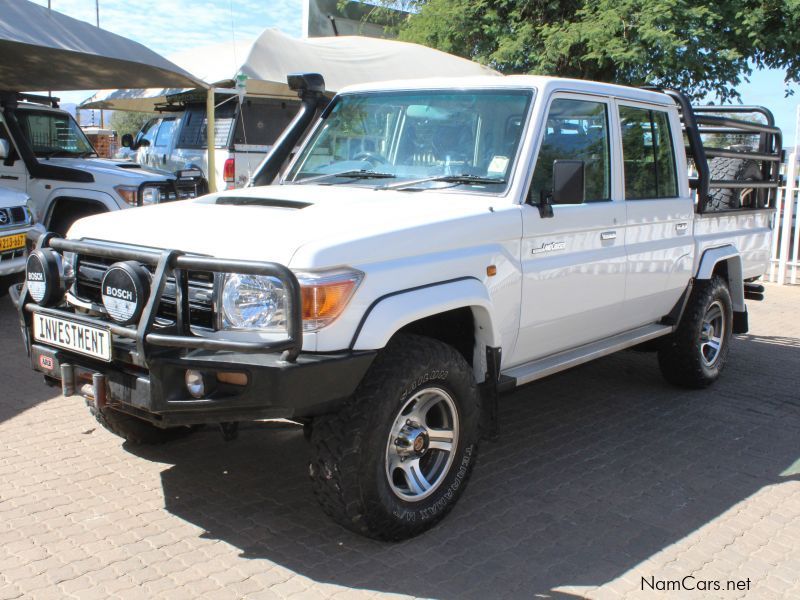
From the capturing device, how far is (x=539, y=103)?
4.18m

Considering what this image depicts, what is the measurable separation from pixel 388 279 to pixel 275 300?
487 millimetres

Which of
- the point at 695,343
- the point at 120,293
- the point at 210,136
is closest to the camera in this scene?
the point at 120,293

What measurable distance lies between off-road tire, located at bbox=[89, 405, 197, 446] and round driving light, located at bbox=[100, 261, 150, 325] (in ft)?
3.89

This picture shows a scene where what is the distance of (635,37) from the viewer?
1418 cm

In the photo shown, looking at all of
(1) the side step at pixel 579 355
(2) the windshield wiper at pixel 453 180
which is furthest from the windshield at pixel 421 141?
(1) the side step at pixel 579 355

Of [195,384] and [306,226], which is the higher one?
[306,226]

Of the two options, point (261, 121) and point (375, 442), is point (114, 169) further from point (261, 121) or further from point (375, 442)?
point (375, 442)

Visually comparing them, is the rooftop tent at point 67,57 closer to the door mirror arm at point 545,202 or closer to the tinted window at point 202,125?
the tinted window at point 202,125

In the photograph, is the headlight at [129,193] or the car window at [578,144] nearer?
the car window at [578,144]

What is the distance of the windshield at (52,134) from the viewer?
928 centimetres

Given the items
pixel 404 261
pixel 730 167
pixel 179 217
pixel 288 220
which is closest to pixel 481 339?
pixel 404 261

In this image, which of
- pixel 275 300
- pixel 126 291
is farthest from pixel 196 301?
pixel 275 300

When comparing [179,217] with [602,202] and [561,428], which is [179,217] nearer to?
[602,202]

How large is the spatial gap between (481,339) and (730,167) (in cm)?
427
